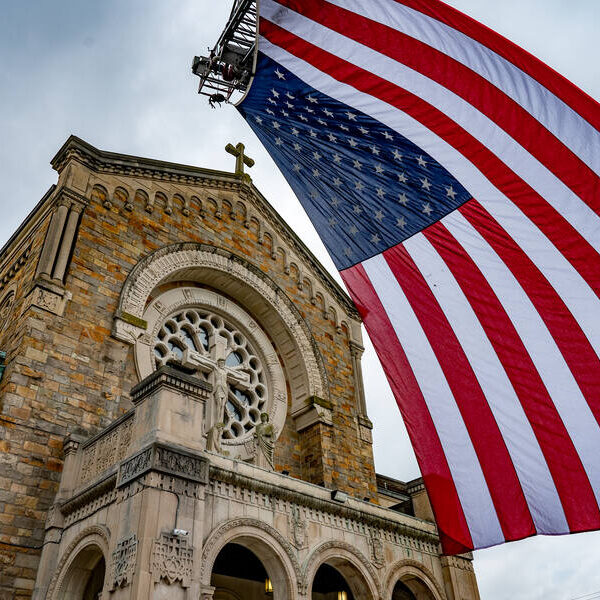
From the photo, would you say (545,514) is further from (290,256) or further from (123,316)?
(290,256)

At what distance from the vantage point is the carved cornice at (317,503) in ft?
28.9

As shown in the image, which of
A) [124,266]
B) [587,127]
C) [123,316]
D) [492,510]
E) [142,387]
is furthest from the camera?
[124,266]

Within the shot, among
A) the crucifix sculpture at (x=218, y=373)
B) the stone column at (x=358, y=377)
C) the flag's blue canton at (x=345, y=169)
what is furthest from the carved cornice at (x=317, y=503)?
the stone column at (x=358, y=377)

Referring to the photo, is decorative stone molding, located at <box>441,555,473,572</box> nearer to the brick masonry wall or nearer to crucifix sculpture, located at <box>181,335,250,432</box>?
the brick masonry wall

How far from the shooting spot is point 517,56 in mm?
7656

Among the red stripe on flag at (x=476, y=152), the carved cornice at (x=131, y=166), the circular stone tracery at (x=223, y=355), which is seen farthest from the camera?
the carved cornice at (x=131, y=166)

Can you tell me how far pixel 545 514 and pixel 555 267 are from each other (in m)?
3.03

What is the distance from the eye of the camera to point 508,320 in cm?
802

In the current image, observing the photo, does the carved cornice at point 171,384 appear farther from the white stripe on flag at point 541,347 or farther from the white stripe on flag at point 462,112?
the white stripe on flag at point 462,112

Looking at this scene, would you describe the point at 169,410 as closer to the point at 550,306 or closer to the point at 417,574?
the point at 550,306

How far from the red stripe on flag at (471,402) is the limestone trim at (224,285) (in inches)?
238

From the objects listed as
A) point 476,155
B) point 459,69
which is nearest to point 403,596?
point 476,155

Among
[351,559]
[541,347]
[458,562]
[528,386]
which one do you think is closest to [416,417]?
[528,386]

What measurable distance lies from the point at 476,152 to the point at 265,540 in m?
6.20
